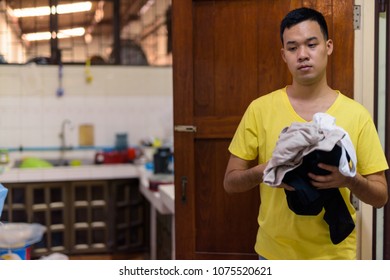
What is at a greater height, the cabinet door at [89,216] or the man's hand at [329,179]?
the man's hand at [329,179]

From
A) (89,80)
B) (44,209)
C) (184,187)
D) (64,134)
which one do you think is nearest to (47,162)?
(64,134)

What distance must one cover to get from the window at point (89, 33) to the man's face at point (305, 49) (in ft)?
7.91

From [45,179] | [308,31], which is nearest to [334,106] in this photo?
[308,31]

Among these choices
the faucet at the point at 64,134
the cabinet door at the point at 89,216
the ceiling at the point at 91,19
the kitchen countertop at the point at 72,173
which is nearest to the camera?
the kitchen countertop at the point at 72,173

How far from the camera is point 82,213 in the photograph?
10.8ft

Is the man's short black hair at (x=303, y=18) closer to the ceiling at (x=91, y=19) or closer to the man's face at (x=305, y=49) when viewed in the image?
the man's face at (x=305, y=49)

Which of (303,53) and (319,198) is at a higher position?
(303,53)

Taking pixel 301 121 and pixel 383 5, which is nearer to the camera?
pixel 301 121

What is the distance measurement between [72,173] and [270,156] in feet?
7.15

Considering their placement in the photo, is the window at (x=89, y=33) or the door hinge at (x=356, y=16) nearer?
the door hinge at (x=356, y=16)

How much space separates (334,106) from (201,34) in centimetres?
50

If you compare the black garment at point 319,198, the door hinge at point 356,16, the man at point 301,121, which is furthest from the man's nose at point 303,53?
the door hinge at point 356,16

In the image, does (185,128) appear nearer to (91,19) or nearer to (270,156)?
(270,156)

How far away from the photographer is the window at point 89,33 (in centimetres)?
342
